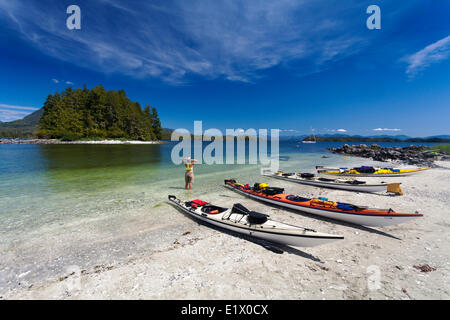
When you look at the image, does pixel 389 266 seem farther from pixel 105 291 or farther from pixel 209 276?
pixel 105 291

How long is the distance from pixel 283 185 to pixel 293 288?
14905mm

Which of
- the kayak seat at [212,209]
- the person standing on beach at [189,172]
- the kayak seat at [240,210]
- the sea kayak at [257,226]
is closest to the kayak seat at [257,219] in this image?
the sea kayak at [257,226]

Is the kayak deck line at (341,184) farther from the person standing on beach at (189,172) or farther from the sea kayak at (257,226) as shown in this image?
the sea kayak at (257,226)

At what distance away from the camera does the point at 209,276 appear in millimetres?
5582

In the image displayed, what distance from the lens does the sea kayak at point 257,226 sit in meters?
6.50

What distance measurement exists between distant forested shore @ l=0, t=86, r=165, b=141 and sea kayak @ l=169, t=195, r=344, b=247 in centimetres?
10225

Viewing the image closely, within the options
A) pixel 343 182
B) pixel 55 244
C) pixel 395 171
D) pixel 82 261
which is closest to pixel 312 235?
pixel 82 261

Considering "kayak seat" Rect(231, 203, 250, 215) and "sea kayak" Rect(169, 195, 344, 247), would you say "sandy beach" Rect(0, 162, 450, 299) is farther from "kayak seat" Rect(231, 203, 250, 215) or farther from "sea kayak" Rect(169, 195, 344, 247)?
"kayak seat" Rect(231, 203, 250, 215)

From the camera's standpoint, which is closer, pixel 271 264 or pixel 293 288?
pixel 293 288

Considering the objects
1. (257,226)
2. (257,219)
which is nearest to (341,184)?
(257,219)

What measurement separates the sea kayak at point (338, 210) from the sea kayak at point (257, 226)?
355 centimetres

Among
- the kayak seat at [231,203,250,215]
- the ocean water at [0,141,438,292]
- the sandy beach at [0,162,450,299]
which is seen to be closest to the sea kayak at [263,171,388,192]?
the sandy beach at [0,162,450,299]

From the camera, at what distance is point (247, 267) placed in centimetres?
600

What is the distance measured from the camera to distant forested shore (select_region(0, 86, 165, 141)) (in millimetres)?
81500
